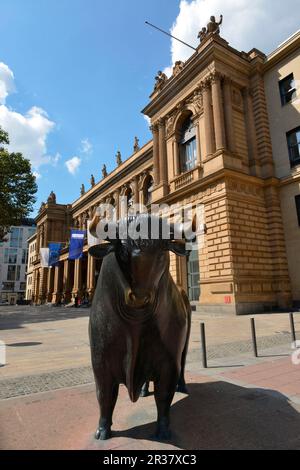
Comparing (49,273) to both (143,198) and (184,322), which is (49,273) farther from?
(184,322)

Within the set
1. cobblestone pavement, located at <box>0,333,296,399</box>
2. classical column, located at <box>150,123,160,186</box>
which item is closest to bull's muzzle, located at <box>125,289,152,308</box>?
cobblestone pavement, located at <box>0,333,296,399</box>

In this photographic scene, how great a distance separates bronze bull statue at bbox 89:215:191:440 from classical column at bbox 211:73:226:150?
64.4ft

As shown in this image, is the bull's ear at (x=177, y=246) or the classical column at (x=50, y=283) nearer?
the bull's ear at (x=177, y=246)

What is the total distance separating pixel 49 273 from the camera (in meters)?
56.0

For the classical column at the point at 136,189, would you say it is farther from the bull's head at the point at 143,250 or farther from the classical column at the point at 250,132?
the bull's head at the point at 143,250

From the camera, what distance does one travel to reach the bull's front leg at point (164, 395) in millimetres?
2684

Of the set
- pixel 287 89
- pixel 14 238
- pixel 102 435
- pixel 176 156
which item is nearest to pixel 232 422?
pixel 102 435

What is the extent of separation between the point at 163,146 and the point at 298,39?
39.8ft

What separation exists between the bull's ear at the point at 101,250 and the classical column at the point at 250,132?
21.3 meters

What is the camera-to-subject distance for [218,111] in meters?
21.6

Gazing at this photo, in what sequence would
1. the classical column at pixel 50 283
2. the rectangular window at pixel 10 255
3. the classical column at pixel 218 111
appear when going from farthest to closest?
1. the rectangular window at pixel 10 255
2. the classical column at pixel 50 283
3. the classical column at pixel 218 111

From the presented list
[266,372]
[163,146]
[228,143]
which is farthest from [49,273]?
[266,372]

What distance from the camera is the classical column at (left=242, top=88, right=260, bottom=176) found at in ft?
72.6

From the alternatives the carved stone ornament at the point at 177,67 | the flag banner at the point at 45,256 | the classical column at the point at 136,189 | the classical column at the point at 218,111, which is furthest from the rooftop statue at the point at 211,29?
the flag banner at the point at 45,256
